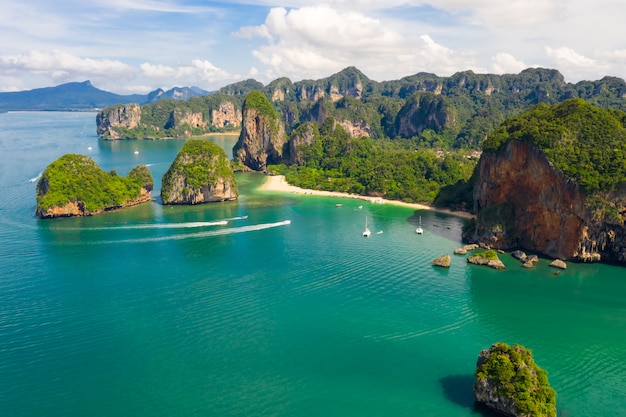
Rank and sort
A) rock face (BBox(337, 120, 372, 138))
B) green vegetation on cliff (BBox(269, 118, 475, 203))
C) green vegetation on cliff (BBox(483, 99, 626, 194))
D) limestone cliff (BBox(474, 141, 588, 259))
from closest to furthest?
green vegetation on cliff (BBox(483, 99, 626, 194))
limestone cliff (BBox(474, 141, 588, 259))
green vegetation on cliff (BBox(269, 118, 475, 203))
rock face (BBox(337, 120, 372, 138))

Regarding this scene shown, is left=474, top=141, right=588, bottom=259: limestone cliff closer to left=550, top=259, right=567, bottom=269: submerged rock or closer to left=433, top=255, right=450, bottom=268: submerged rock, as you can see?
left=550, top=259, right=567, bottom=269: submerged rock

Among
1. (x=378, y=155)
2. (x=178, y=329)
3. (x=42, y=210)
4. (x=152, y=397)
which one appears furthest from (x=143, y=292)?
(x=378, y=155)

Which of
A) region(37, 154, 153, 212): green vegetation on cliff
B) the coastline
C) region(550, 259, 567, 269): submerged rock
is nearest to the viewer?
region(550, 259, 567, 269): submerged rock

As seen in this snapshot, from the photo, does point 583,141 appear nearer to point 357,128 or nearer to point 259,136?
point 259,136

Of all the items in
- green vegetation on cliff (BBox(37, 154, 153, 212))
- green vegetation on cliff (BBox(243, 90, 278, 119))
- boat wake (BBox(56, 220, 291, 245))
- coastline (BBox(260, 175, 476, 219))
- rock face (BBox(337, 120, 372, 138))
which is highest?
green vegetation on cliff (BBox(243, 90, 278, 119))

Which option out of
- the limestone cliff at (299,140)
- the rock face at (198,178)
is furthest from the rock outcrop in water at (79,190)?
the limestone cliff at (299,140)

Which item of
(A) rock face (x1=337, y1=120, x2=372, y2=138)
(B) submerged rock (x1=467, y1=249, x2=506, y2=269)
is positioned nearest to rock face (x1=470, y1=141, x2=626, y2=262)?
(B) submerged rock (x1=467, y1=249, x2=506, y2=269)

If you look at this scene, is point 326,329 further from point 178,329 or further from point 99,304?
point 99,304
